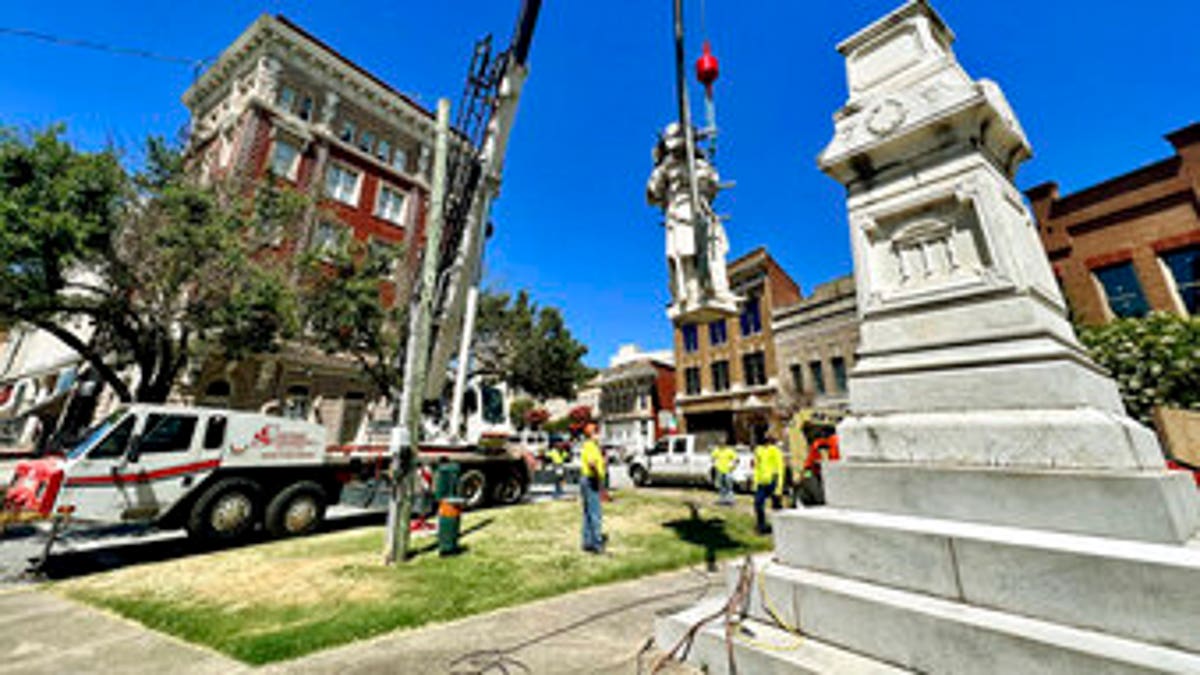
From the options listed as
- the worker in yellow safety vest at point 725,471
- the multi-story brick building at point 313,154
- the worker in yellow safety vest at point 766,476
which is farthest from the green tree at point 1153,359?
the multi-story brick building at point 313,154

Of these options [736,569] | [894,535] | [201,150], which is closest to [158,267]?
[201,150]

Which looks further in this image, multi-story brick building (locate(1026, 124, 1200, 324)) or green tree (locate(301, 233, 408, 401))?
green tree (locate(301, 233, 408, 401))

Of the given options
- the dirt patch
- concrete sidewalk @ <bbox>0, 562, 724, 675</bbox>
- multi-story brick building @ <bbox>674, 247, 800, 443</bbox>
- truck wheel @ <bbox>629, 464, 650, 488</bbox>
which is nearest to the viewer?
concrete sidewalk @ <bbox>0, 562, 724, 675</bbox>

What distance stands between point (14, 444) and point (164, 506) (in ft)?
92.6

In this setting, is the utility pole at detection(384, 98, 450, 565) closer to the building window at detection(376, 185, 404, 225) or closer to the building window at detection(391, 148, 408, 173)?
the building window at detection(376, 185, 404, 225)

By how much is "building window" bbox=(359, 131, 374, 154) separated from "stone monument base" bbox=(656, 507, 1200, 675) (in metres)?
27.9

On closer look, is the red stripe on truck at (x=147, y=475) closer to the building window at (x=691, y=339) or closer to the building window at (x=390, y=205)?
the building window at (x=390, y=205)

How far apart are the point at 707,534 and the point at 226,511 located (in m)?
8.68

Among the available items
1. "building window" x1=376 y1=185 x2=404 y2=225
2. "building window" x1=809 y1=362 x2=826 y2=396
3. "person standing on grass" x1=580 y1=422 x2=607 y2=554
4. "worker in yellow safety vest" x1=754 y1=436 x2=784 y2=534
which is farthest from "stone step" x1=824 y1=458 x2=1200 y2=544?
"building window" x1=376 y1=185 x2=404 y2=225

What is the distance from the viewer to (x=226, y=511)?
332 inches

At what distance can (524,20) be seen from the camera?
11.2 metres

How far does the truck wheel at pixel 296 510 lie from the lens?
8.90 meters

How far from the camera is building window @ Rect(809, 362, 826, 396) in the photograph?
24078 mm

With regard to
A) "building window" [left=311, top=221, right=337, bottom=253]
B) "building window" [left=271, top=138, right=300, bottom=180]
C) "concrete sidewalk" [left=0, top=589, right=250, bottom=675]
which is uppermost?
"building window" [left=271, top=138, right=300, bottom=180]
